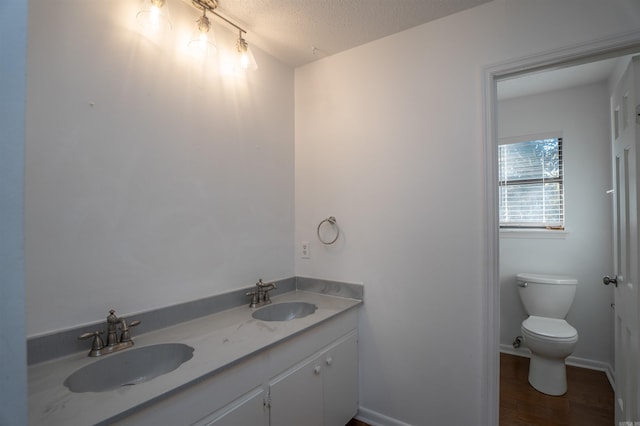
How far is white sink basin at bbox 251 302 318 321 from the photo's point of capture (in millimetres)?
1891

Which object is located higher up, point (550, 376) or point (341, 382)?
point (341, 382)

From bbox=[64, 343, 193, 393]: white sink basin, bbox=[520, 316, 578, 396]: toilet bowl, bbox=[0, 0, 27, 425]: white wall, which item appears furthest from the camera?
bbox=[520, 316, 578, 396]: toilet bowl

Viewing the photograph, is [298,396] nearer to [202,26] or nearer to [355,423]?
[355,423]

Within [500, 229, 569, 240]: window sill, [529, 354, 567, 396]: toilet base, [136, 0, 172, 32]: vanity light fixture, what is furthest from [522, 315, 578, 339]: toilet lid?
[136, 0, 172, 32]: vanity light fixture

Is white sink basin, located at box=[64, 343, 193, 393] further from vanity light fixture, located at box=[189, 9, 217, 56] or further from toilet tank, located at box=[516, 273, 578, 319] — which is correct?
toilet tank, located at box=[516, 273, 578, 319]

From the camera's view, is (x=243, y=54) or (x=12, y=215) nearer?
(x=12, y=215)

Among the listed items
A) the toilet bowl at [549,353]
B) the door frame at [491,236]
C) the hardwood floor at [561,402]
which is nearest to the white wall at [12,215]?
the door frame at [491,236]

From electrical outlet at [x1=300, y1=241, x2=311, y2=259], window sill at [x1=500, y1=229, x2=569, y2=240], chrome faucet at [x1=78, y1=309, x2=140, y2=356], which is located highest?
window sill at [x1=500, y1=229, x2=569, y2=240]

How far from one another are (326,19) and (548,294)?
2.80 metres

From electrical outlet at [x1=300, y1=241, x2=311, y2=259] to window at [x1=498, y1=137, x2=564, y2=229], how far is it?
209 centimetres

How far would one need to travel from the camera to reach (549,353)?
2266mm

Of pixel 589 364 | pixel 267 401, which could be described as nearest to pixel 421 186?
pixel 267 401

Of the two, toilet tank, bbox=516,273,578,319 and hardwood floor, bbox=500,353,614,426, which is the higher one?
toilet tank, bbox=516,273,578,319

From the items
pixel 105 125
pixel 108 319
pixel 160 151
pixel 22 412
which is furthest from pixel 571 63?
pixel 108 319
